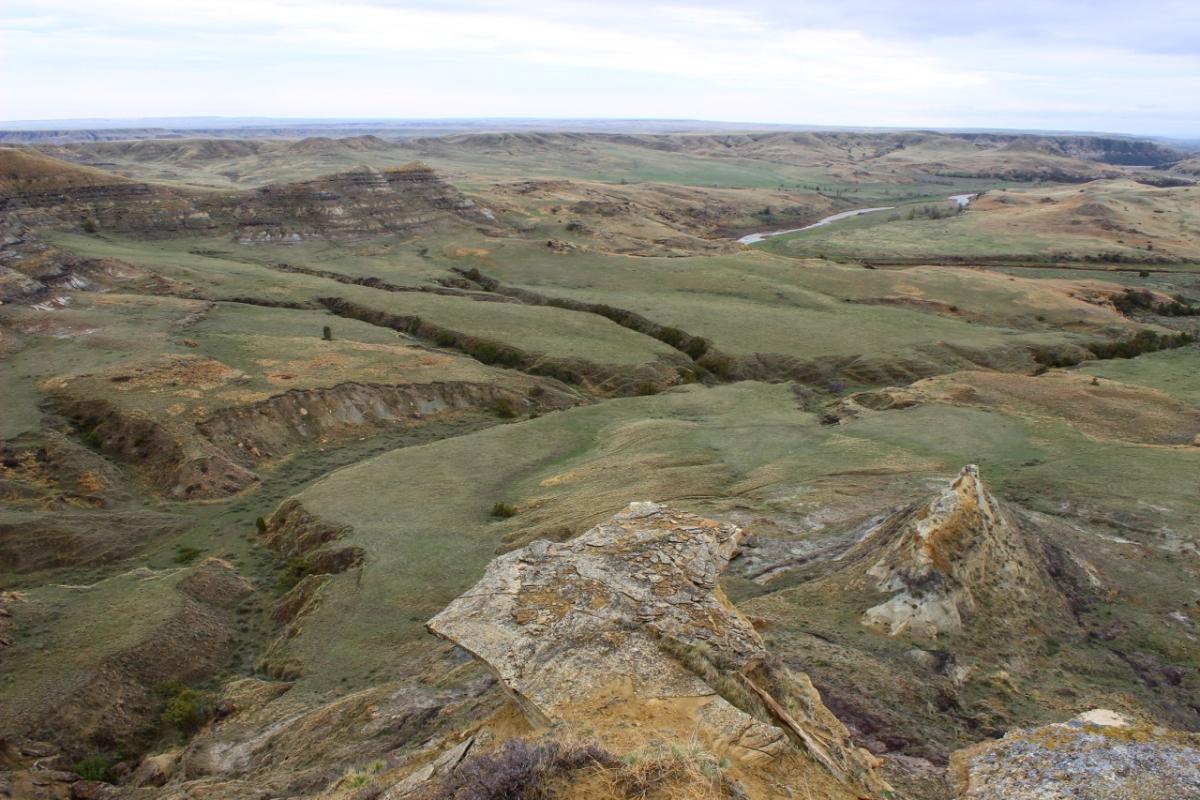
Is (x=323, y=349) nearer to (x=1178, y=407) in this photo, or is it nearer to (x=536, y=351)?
(x=536, y=351)

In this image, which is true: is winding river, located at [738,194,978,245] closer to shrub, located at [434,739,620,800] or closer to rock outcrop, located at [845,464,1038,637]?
rock outcrop, located at [845,464,1038,637]

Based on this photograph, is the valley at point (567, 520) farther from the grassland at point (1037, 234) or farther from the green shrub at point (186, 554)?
the grassland at point (1037, 234)

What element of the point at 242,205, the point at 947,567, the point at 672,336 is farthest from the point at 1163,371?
the point at 242,205

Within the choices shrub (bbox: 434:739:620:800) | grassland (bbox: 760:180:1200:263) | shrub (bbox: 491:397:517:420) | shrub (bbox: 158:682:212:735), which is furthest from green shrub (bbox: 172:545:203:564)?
grassland (bbox: 760:180:1200:263)

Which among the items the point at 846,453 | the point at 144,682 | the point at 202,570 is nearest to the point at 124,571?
the point at 202,570

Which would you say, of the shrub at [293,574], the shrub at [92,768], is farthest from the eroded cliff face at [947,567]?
the shrub at [92,768]
